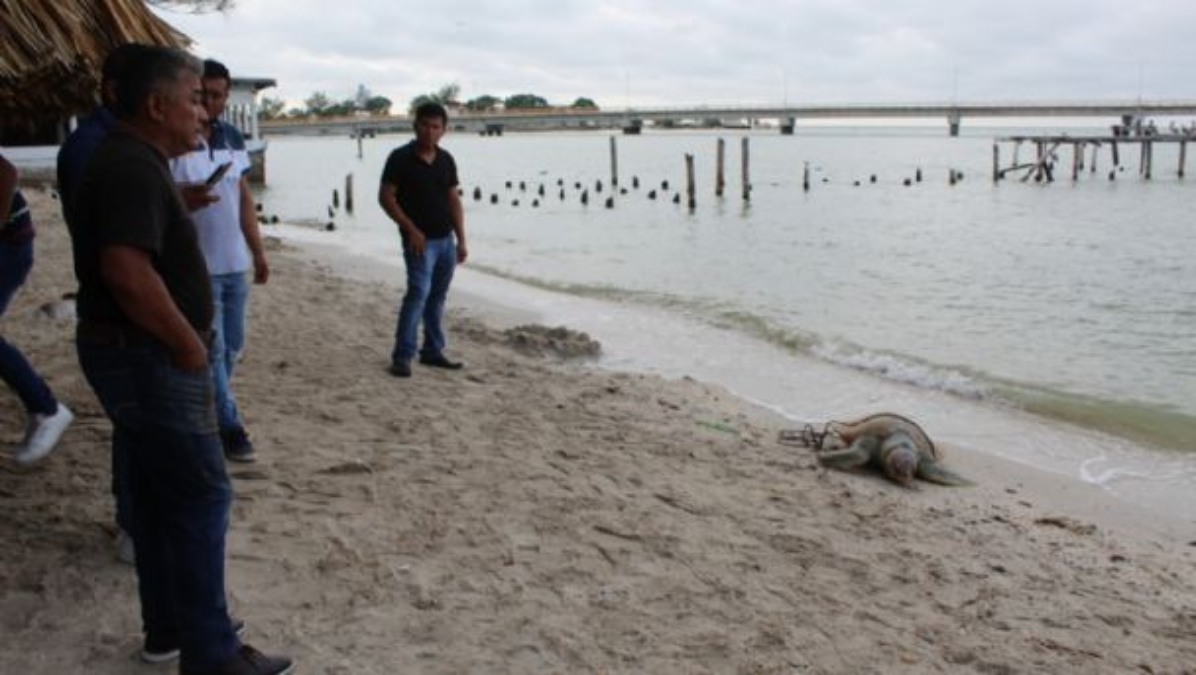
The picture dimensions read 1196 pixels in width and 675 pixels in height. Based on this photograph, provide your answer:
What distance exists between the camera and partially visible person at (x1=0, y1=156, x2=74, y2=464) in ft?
13.5

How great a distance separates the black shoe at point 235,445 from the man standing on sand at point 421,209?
2123 millimetres

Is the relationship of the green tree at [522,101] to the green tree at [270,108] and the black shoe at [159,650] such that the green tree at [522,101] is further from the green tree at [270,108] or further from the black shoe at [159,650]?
the black shoe at [159,650]

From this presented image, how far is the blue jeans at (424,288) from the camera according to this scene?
6.57 meters

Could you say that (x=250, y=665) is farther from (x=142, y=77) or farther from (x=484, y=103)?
(x=484, y=103)

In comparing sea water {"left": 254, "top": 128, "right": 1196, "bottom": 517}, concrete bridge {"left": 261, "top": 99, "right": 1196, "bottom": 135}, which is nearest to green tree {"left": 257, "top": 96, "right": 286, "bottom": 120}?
concrete bridge {"left": 261, "top": 99, "right": 1196, "bottom": 135}

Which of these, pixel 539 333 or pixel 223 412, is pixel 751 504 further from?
pixel 539 333

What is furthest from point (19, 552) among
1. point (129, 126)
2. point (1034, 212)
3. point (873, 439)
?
point (1034, 212)

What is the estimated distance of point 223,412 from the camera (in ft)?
14.7

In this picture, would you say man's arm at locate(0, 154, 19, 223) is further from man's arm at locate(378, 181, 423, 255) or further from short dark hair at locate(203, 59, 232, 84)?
man's arm at locate(378, 181, 423, 255)

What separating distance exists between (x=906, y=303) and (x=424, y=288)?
11666 mm

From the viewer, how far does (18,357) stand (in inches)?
172

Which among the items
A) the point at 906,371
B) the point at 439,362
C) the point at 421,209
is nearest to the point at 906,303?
the point at 906,371

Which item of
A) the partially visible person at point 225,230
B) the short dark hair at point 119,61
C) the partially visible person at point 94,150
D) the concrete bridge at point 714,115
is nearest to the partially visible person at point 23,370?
the partially visible person at point 225,230

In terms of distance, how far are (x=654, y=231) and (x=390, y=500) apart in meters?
25.3
